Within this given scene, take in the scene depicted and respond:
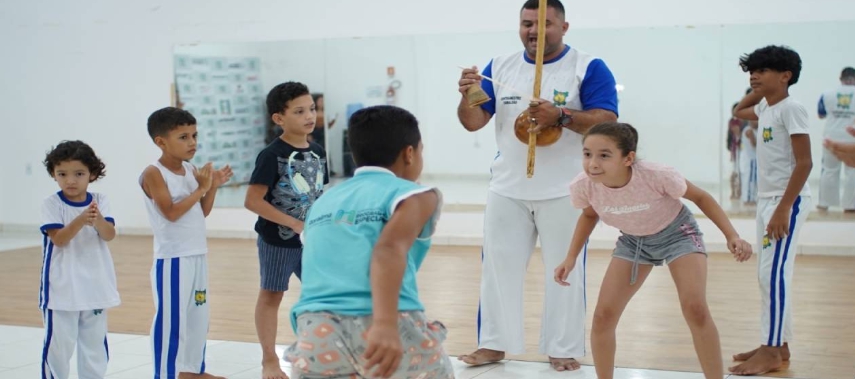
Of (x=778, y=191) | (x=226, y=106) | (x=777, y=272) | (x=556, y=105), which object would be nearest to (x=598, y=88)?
(x=556, y=105)

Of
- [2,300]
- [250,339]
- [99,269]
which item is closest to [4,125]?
[2,300]

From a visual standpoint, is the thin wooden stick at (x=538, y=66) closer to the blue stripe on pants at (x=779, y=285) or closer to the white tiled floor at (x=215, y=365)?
the white tiled floor at (x=215, y=365)

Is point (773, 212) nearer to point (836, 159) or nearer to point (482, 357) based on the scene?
point (482, 357)

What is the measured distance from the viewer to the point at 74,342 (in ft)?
12.1

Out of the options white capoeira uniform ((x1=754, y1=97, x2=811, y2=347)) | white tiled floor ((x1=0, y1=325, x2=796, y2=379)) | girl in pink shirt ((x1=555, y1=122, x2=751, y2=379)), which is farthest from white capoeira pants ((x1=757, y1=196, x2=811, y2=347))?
girl in pink shirt ((x1=555, y1=122, x2=751, y2=379))

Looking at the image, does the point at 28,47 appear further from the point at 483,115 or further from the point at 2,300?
the point at 483,115

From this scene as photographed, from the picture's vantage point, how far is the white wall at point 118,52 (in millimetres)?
9266

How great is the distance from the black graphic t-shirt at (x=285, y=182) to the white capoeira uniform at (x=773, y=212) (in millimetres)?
1841

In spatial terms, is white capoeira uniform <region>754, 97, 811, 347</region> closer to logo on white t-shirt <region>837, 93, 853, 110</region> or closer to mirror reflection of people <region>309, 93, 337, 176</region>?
logo on white t-shirt <region>837, 93, 853, 110</region>

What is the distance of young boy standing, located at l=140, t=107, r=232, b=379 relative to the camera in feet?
12.1

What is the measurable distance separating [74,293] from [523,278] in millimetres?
1781

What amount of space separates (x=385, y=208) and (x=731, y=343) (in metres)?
2.99

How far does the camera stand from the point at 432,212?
2.21 meters

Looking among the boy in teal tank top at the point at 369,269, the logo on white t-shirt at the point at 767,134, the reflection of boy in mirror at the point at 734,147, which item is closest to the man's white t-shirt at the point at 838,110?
the reflection of boy in mirror at the point at 734,147
